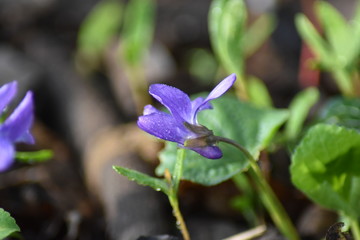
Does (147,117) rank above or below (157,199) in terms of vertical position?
above

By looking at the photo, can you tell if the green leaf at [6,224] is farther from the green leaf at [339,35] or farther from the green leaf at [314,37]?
the green leaf at [339,35]

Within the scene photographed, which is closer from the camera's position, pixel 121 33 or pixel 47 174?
pixel 47 174

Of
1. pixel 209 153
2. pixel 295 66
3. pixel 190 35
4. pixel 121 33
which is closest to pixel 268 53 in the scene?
pixel 295 66

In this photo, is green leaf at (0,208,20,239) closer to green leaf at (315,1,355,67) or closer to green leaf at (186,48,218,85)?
green leaf at (315,1,355,67)

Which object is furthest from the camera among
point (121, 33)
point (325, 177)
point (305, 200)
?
point (121, 33)

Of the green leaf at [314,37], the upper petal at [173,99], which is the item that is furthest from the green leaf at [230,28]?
the upper petal at [173,99]

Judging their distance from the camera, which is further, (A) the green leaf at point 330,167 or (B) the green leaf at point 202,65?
(B) the green leaf at point 202,65

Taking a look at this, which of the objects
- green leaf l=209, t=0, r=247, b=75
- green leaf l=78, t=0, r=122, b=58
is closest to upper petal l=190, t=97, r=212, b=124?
green leaf l=209, t=0, r=247, b=75

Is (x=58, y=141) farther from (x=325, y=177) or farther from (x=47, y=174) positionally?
(x=325, y=177)
